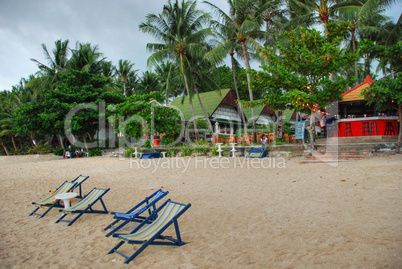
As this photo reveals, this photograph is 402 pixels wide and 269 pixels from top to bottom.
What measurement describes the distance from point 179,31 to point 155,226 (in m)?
17.6

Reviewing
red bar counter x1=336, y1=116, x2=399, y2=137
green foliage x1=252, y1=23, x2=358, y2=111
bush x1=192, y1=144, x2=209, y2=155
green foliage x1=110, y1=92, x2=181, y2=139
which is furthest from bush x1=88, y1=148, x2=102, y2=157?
red bar counter x1=336, y1=116, x2=399, y2=137

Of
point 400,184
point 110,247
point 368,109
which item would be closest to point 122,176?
point 110,247

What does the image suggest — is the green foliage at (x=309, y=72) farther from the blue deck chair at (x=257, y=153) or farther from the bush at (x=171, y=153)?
the bush at (x=171, y=153)

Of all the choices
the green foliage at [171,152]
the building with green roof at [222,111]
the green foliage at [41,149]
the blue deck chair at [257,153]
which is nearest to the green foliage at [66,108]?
the green foliage at [41,149]

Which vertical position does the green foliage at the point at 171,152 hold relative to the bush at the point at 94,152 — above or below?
above

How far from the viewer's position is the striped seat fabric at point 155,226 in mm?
3503

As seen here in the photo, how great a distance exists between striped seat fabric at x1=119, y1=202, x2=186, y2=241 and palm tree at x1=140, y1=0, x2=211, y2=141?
50.6 feet

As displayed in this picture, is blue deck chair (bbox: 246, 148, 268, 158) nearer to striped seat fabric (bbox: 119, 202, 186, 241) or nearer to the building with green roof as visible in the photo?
striped seat fabric (bbox: 119, 202, 186, 241)

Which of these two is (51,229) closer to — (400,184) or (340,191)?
(340,191)

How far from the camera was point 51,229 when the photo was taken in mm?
5059

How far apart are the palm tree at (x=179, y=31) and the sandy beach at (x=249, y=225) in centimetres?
1238

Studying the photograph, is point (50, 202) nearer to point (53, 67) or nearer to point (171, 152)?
point (171, 152)

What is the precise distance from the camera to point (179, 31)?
1875cm

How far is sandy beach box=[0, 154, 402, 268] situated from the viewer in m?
3.39
